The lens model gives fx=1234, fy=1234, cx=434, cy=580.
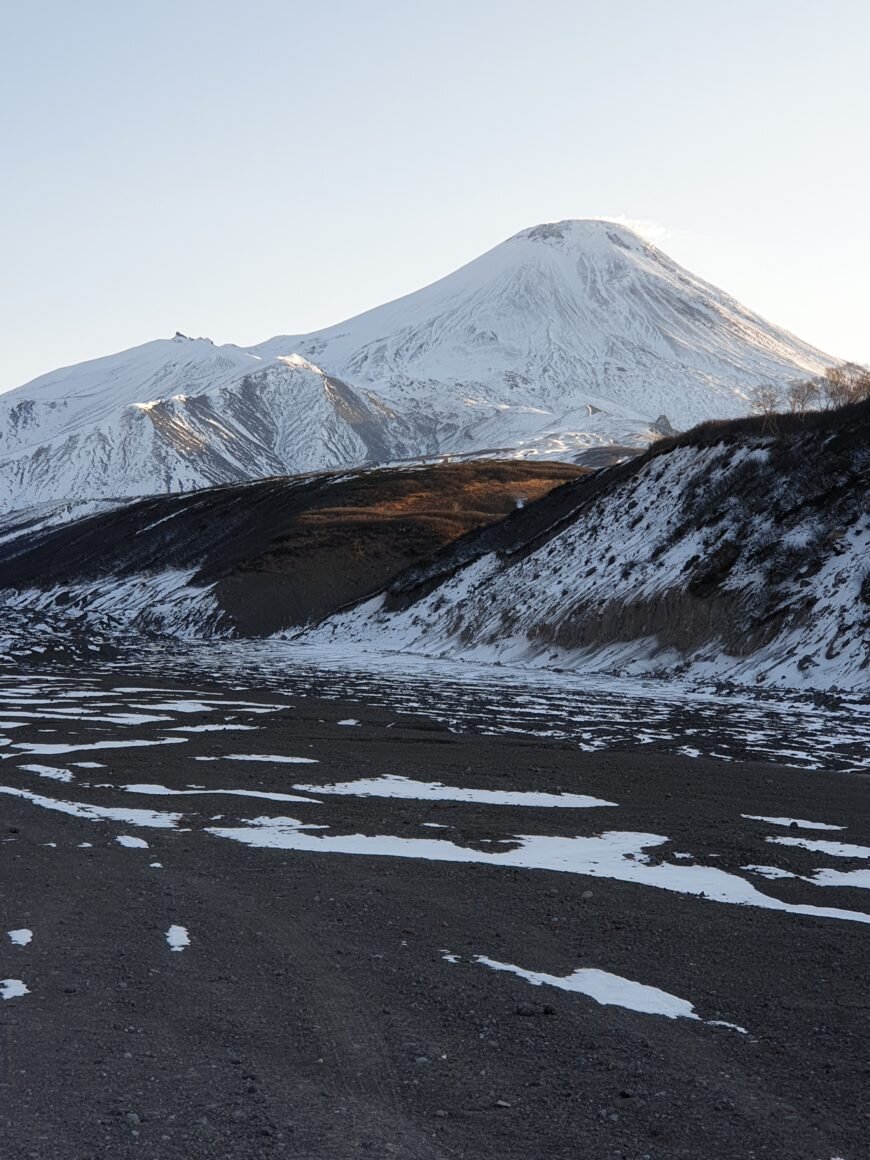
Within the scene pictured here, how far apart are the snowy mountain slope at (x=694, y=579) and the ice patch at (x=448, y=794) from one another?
15.9 metres

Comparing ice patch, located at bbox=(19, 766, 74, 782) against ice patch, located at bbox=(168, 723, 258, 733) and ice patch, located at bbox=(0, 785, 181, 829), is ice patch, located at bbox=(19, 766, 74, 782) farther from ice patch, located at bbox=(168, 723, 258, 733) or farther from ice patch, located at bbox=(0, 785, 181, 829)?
ice patch, located at bbox=(168, 723, 258, 733)

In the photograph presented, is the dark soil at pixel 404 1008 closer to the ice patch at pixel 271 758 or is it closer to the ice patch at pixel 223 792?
the ice patch at pixel 223 792

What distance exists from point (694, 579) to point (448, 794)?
24.5 metres

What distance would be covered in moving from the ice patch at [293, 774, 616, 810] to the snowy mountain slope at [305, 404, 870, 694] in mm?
15874

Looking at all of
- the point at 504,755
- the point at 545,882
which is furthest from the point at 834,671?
the point at 545,882

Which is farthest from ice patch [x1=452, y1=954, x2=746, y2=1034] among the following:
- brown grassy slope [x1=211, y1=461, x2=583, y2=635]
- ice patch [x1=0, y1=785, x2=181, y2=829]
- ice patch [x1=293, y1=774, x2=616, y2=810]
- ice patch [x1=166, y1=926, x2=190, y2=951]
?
brown grassy slope [x1=211, y1=461, x2=583, y2=635]

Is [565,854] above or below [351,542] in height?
above

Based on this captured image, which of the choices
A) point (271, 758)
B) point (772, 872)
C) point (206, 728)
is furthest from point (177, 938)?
point (206, 728)

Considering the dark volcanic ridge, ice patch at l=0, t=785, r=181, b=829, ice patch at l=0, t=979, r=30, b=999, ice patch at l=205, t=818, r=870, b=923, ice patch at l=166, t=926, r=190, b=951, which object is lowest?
the dark volcanic ridge

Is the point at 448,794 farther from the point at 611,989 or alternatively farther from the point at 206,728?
the point at 206,728

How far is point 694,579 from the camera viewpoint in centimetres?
3872

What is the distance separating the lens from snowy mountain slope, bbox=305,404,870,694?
109ft

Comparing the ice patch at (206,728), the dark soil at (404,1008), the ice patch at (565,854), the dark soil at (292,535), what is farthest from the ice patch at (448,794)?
the dark soil at (292,535)

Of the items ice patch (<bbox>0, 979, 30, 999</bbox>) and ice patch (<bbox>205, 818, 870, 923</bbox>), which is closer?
ice patch (<bbox>0, 979, 30, 999</bbox>)
